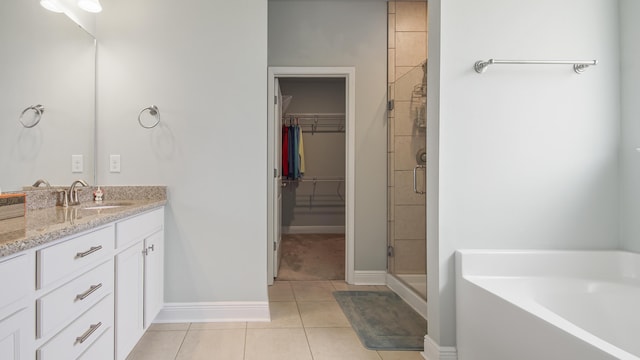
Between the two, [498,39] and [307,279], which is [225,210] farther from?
[498,39]

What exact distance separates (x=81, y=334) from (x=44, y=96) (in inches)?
51.6

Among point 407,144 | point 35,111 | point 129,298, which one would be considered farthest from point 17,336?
point 407,144

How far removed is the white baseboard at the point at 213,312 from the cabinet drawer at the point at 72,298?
0.95 metres

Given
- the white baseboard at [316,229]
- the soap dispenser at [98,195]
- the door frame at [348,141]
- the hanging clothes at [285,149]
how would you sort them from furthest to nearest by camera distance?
1. the white baseboard at [316,229]
2. the hanging clothes at [285,149]
3. the door frame at [348,141]
4. the soap dispenser at [98,195]

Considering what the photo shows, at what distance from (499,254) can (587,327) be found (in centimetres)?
48

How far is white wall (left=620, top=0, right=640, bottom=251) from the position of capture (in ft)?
5.78

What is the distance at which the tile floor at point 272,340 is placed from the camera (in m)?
1.91

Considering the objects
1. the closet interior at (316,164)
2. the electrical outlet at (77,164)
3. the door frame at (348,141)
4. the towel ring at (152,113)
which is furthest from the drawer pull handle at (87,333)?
the closet interior at (316,164)

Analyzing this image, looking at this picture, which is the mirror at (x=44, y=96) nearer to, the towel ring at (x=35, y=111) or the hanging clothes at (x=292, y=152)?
the towel ring at (x=35, y=111)

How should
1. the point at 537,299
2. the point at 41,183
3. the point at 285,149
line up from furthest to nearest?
the point at 285,149 < the point at 41,183 < the point at 537,299

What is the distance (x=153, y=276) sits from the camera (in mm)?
2059

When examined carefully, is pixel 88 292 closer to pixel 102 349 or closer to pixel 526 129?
pixel 102 349

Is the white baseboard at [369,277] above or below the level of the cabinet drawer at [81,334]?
below

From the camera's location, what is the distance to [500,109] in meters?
1.82
